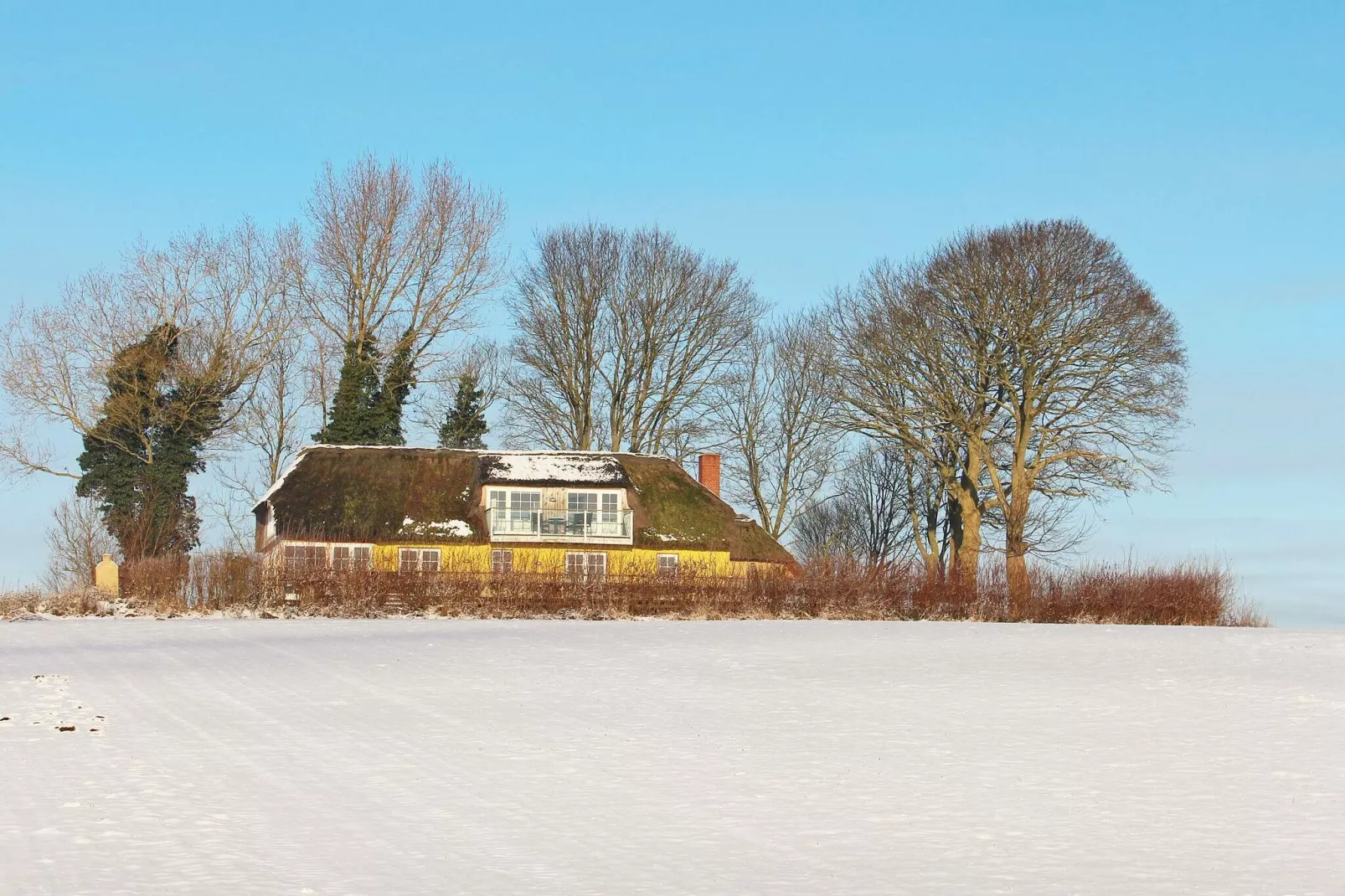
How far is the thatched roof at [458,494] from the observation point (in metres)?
47.1

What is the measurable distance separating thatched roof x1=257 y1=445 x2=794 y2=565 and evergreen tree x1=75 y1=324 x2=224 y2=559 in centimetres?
296

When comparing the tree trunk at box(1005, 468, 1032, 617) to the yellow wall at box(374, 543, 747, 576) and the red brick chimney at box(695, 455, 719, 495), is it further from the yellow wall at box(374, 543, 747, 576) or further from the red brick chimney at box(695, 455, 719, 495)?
the red brick chimney at box(695, 455, 719, 495)

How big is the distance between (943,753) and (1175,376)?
29391 mm

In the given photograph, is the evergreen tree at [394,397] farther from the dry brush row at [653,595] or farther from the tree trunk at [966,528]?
the tree trunk at [966,528]

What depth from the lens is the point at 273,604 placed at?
113 ft

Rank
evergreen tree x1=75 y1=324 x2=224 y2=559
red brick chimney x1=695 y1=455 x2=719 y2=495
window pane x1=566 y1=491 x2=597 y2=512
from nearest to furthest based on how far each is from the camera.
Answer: evergreen tree x1=75 y1=324 x2=224 y2=559, window pane x1=566 y1=491 x2=597 y2=512, red brick chimney x1=695 y1=455 x2=719 y2=495

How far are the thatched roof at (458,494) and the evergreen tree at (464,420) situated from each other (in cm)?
208

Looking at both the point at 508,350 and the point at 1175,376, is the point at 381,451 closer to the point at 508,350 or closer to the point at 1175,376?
the point at 508,350

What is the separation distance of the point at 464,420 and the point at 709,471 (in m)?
8.72

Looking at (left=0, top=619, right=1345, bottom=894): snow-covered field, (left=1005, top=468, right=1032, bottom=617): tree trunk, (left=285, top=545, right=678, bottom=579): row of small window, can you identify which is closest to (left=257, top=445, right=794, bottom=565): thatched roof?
(left=285, top=545, right=678, bottom=579): row of small window

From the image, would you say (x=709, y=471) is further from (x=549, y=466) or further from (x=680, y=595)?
(x=680, y=595)

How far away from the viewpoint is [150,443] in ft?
153

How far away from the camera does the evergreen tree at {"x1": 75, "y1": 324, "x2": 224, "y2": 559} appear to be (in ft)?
149

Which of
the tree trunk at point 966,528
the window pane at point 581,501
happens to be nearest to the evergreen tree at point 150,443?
the window pane at point 581,501
